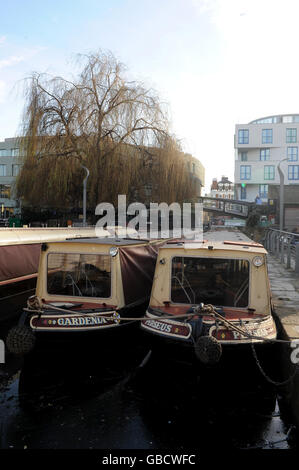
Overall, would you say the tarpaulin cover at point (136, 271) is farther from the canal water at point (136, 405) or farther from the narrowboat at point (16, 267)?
the narrowboat at point (16, 267)

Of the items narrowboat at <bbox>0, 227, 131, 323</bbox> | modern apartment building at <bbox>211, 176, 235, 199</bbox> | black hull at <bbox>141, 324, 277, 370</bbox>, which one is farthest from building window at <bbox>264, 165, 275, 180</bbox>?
modern apartment building at <bbox>211, 176, 235, 199</bbox>

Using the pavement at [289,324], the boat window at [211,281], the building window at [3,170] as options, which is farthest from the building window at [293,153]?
the boat window at [211,281]

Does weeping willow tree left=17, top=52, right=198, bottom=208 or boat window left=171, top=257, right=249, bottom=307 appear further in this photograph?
weeping willow tree left=17, top=52, right=198, bottom=208

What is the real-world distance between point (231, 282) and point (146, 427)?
2.64 meters

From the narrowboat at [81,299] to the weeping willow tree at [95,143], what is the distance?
15120 millimetres

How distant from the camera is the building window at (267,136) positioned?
2416 inches

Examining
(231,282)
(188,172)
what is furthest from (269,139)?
(231,282)

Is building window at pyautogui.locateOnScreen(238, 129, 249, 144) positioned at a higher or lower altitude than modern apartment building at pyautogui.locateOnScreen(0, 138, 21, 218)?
higher

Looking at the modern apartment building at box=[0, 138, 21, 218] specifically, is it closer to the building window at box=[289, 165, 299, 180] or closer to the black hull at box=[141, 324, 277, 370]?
the building window at box=[289, 165, 299, 180]

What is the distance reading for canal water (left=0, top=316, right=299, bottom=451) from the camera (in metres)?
4.78

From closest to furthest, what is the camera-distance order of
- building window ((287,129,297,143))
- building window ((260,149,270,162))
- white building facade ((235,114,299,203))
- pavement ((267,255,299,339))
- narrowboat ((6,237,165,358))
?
narrowboat ((6,237,165,358)) → pavement ((267,255,299,339)) → white building facade ((235,114,299,203)) → building window ((287,129,297,143)) → building window ((260,149,270,162))

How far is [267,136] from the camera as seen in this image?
61594 mm

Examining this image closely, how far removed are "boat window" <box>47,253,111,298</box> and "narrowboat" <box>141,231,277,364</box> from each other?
1089mm

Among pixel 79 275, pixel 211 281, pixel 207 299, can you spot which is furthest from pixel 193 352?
pixel 79 275
